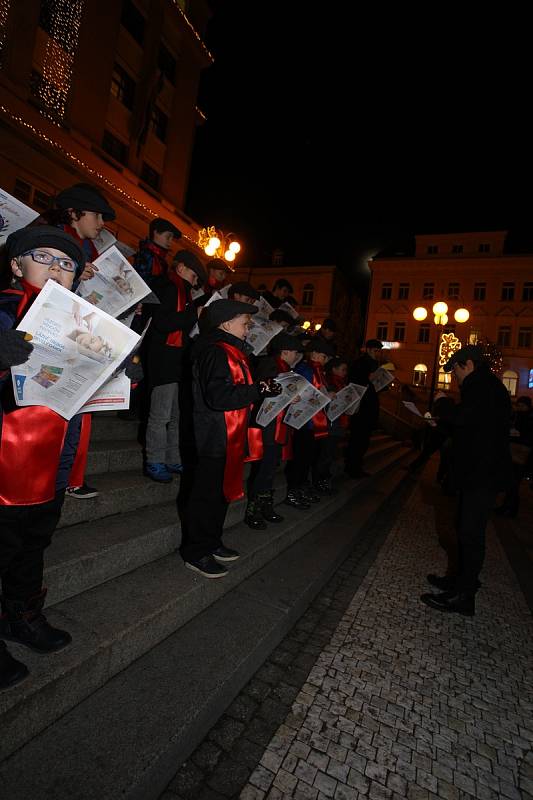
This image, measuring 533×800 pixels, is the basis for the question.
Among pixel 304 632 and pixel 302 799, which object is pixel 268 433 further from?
pixel 302 799

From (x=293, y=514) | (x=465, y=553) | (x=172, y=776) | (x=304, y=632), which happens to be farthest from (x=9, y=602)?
(x=465, y=553)

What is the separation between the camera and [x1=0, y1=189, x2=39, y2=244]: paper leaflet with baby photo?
2.28m

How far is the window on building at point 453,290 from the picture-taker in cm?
3750

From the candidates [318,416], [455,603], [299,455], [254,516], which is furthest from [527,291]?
[254,516]

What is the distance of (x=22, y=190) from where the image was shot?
45.0 ft

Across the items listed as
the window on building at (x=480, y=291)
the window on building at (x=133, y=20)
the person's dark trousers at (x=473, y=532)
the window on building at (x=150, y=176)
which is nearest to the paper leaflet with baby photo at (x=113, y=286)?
the person's dark trousers at (x=473, y=532)

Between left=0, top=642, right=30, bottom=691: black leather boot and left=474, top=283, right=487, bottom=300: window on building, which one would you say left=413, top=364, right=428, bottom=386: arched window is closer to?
left=474, top=283, right=487, bottom=300: window on building

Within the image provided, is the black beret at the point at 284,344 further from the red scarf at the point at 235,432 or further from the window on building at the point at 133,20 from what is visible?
the window on building at the point at 133,20

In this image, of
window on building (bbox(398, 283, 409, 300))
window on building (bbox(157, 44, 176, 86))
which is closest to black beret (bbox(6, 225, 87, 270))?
window on building (bbox(157, 44, 176, 86))

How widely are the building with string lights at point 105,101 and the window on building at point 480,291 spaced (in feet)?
89.4

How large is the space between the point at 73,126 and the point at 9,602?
18.8 m

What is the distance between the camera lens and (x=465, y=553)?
3.63 metres

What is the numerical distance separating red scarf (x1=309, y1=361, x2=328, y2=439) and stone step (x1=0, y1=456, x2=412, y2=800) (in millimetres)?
2169

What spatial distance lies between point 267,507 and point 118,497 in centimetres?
165
